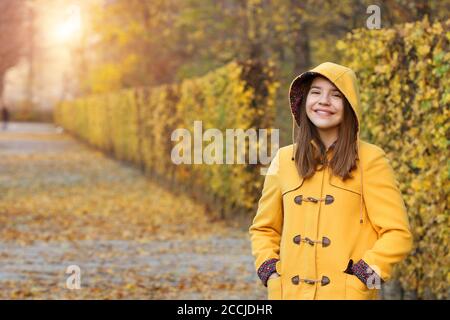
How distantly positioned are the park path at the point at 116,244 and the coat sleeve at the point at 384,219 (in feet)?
14.7

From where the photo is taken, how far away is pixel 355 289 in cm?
340

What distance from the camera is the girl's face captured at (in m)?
3.57

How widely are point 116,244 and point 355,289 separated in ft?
25.8

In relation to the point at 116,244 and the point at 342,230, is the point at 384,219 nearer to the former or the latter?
the point at 342,230

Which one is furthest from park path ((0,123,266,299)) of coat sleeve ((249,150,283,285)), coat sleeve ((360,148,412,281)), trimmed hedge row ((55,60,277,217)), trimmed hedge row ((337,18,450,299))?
coat sleeve ((360,148,412,281))

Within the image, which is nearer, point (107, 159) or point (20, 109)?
point (107, 159)

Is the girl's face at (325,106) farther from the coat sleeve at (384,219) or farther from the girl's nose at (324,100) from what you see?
the coat sleeve at (384,219)

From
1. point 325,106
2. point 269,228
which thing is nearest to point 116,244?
point 269,228

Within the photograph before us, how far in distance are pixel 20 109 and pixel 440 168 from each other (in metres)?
77.5

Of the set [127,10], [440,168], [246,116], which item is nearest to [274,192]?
[440,168]

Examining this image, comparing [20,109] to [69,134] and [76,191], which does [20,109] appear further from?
[76,191]

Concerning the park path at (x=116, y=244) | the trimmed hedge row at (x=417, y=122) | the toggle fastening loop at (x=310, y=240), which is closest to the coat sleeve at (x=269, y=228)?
the toggle fastening loop at (x=310, y=240)

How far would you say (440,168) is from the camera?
6.20 meters

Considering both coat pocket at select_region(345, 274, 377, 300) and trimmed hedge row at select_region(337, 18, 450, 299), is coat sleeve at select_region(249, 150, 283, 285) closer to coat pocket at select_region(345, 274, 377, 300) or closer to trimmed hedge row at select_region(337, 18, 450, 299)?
coat pocket at select_region(345, 274, 377, 300)
